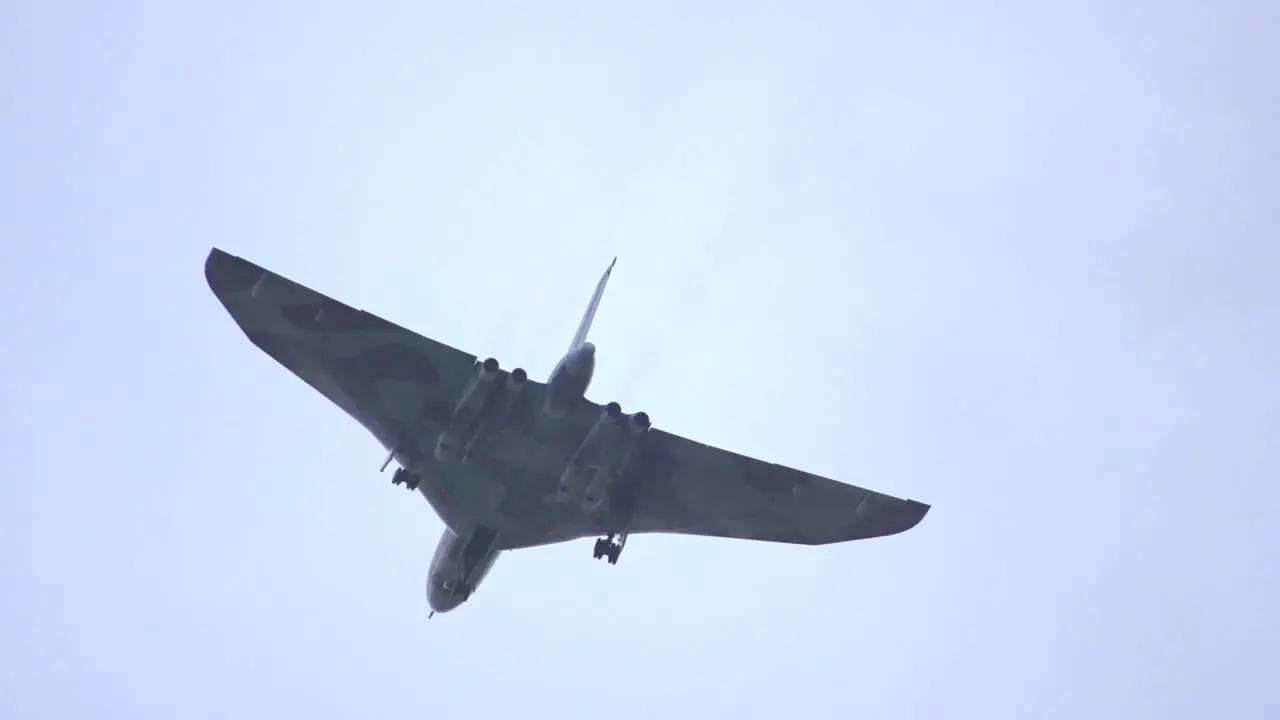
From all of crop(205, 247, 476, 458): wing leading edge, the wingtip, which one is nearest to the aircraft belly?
crop(205, 247, 476, 458): wing leading edge

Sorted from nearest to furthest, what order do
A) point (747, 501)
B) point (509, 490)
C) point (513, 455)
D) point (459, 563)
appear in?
point (513, 455) < point (509, 490) < point (747, 501) < point (459, 563)

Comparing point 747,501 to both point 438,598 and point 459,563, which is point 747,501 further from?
point 438,598

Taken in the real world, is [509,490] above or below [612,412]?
below

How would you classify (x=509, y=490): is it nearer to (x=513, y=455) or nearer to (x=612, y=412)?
(x=513, y=455)

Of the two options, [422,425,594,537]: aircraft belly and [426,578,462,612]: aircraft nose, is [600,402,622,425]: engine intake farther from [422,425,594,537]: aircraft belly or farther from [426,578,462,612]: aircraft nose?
[426,578,462,612]: aircraft nose

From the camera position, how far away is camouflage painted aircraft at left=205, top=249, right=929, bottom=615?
3888cm

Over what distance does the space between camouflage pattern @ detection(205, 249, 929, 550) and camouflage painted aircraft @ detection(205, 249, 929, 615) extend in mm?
45

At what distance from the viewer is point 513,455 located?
40.6m

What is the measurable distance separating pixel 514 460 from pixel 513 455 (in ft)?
0.89

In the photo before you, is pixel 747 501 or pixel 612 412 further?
pixel 747 501

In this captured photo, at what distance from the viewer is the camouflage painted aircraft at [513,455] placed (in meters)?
38.9

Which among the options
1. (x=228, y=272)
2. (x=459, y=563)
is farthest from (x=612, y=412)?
(x=228, y=272)

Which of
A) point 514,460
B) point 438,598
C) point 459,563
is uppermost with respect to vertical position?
point 514,460

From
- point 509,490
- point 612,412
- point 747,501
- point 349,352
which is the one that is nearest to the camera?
point 612,412
